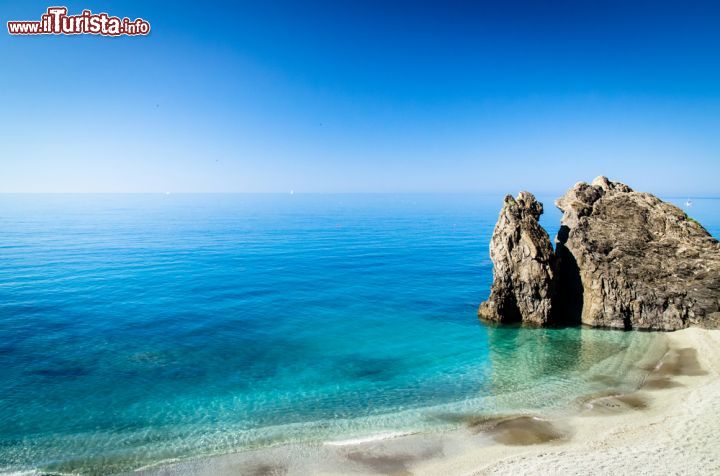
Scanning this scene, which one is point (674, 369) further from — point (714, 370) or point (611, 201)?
point (611, 201)

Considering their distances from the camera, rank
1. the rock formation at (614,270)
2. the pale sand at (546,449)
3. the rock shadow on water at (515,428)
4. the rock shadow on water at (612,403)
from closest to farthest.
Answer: the pale sand at (546,449)
the rock shadow on water at (515,428)
the rock shadow on water at (612,403)
the rock formation at (614,270)

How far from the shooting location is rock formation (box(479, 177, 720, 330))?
105 feet

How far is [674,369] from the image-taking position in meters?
25.0

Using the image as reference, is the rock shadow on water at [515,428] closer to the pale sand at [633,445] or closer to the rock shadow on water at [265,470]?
the pale sand at [633,445]

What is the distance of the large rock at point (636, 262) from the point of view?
31797 mm

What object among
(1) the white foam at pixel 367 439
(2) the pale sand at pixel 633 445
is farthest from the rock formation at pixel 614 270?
(1) the white foam at pixel 367 439

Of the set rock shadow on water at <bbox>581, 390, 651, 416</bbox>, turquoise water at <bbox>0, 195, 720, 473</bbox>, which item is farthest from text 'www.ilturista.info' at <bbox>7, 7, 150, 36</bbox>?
rock shadow on water at <bbox>581, 390, 651, 416</bbox>

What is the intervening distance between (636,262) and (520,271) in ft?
32.5

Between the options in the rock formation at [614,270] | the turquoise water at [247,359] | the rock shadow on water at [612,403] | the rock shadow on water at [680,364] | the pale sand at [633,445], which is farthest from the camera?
the rock formation at [614,270]

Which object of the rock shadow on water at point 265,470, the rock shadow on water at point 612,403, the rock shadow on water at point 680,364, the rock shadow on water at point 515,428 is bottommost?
the rock shadow on water at point 265,470

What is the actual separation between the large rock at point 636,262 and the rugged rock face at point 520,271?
11.2 ft

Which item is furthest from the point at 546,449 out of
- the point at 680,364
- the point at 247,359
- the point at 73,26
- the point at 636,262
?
the point at 73,26

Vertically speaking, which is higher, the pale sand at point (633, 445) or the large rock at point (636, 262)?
the large rock at point (636, 262)

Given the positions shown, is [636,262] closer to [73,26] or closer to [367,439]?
[367,439]
